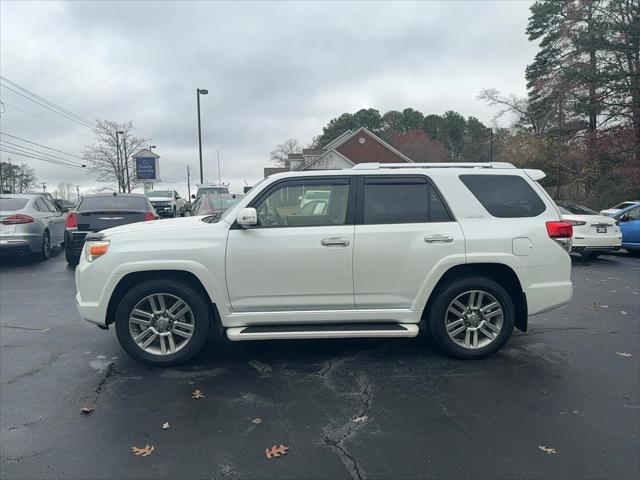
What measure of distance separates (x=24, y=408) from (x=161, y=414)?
1.17 metres

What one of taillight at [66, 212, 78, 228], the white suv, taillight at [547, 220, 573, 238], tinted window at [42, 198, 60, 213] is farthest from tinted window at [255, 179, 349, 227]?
tinted window at [42, 198, 60, 213]

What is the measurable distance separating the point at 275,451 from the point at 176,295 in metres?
1.96

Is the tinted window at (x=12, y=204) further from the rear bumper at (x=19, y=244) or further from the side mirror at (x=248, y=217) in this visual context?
the side mirror at (x=248, y=217)

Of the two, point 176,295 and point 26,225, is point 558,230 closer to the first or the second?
point 176,295

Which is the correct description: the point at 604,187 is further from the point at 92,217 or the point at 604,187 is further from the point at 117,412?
the point at 117,412

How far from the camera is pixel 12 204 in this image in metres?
11.1

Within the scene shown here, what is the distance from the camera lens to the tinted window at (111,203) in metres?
10.3

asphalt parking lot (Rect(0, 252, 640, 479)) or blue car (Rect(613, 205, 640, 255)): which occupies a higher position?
blue car (Rect(613, 205, 640, 255))

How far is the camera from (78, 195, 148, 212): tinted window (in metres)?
10.3

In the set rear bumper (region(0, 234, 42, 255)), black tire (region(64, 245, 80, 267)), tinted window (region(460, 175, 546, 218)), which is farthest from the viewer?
black tire (region(64, 245, 80, 267))

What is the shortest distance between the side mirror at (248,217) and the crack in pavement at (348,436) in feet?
5.93

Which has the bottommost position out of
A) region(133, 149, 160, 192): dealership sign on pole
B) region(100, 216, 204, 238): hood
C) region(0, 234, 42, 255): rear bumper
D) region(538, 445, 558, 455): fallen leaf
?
region(538, 445, 558, 455): fallen leaf

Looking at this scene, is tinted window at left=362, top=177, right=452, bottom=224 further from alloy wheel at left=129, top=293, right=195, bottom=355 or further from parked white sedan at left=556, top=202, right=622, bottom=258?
parked white sedan at left=556, top=202, right=622, bottom=258

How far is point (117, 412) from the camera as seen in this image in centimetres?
378
